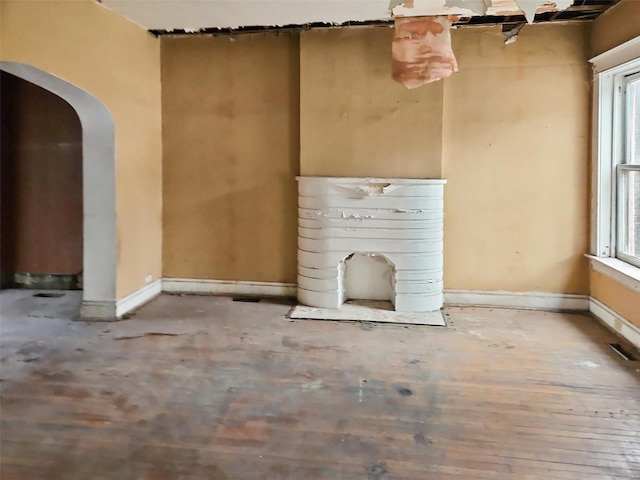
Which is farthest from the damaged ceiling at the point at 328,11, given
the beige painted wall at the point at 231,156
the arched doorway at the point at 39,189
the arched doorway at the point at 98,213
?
the arched doorway at the point at 39,189

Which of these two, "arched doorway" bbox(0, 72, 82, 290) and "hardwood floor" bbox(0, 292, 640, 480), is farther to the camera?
"arched doorway" bbox(0, 72, 82, 290)

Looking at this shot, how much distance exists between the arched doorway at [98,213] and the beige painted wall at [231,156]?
991mm

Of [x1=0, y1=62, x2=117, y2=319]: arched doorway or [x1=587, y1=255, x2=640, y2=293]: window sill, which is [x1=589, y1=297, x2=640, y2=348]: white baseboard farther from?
[x1=0, y1=62, x2=117, y2=319]: arched doorway

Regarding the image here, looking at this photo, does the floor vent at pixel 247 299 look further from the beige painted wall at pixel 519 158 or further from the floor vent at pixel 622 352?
the floor vent at pixel 622 352

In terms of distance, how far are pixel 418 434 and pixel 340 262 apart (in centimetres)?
233

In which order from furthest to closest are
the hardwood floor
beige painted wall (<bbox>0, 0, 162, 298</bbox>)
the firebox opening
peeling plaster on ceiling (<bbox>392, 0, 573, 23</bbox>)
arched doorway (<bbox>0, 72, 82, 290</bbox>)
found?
arched doorway (<bbox>0, 72, 82, 290</bbox>), the firebox opening, peeling plaster on ceiling (<bbox>392, 0, 573, 23</bbox>), beige painted wall (<bbox>0, 0, 162, 298</bbox>), the hardwood floor

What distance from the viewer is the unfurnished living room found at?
2.95m

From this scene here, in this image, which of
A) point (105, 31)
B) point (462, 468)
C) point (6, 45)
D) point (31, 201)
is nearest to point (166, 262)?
point (31, 201)

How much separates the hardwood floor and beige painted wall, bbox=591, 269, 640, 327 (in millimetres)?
249

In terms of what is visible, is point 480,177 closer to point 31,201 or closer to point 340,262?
point 340,262

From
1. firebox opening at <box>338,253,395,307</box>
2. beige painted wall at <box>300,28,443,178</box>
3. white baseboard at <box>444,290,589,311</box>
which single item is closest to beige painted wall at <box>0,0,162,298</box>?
beige painted wall at <box>300,28,443,178</box>

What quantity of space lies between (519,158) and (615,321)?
1619 mm

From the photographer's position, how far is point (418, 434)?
255cm

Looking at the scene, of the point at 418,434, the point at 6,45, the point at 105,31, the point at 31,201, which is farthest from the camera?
the point at 31,201
